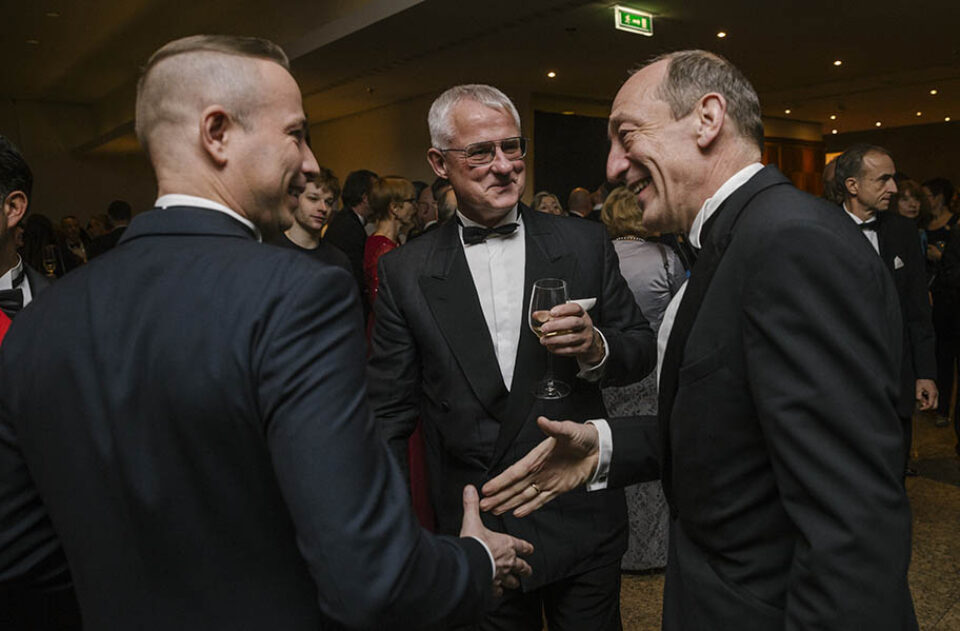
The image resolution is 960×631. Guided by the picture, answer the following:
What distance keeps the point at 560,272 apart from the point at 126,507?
120 cm

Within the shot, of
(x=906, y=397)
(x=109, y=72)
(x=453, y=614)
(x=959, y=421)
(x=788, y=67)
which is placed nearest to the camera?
(x=453, y=614)

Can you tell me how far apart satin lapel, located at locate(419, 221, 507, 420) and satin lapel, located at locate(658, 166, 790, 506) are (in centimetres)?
63

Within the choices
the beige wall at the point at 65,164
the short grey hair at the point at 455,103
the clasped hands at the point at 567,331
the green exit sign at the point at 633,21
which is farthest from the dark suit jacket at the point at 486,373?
the beige wall at the point at 65,164

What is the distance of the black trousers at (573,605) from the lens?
1.76 meters

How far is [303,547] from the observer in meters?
0.90

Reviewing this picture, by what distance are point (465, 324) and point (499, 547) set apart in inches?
27.1

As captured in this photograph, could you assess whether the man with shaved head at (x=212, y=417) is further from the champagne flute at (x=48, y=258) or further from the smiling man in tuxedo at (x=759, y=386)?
the champagne flute at (x=48, y=258)

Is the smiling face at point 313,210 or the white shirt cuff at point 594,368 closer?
the white shirt cuff at point 594,368

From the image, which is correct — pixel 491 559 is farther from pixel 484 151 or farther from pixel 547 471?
pixel 484 151

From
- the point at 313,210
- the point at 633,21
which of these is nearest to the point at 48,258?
the point at 313,210

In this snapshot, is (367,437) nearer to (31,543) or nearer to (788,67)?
(31,543)

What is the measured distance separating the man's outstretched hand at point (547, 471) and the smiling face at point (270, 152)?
0.67 metres

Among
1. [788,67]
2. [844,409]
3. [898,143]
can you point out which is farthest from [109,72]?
[898,143]

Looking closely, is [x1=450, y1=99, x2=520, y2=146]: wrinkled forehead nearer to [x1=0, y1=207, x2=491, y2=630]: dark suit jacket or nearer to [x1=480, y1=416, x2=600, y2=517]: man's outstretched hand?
[x1=480, y1=416, x2=600, y2=517]: man's outstretched hand
